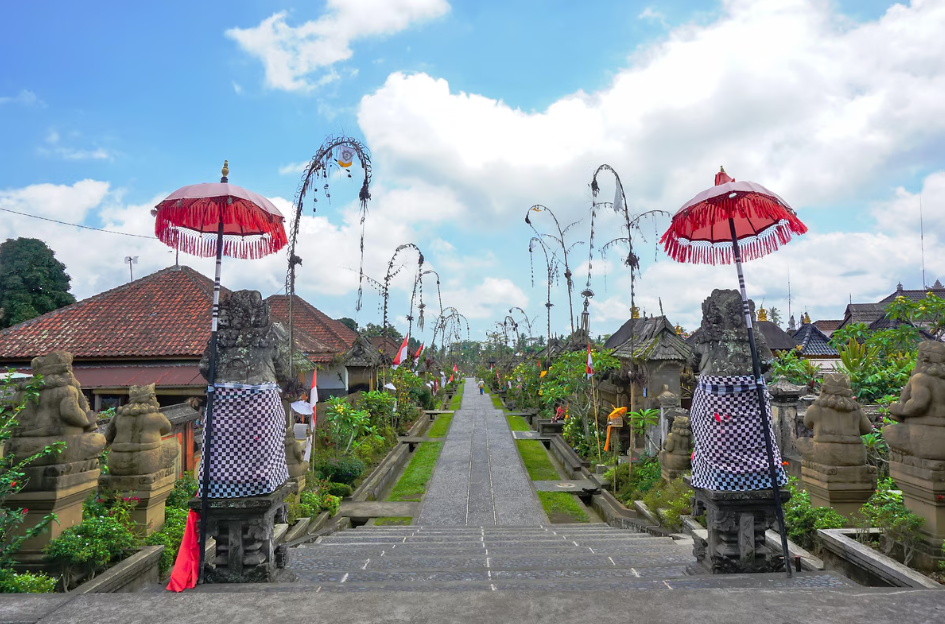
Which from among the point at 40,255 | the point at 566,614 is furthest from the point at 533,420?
the point at 40,255

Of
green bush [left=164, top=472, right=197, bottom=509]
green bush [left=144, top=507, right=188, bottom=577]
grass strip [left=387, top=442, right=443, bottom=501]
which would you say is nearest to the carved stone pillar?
green bush [left=144, top=507, right=188, bottom=577]

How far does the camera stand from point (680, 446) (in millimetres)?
9406

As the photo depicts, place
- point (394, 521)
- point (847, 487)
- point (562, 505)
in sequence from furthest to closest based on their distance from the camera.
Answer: point (562, 505), point (394, 521), point (847, 487)

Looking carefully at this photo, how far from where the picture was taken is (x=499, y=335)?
5025 cm

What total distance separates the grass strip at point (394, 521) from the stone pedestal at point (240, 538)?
5.79m

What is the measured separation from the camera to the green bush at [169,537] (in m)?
5.76

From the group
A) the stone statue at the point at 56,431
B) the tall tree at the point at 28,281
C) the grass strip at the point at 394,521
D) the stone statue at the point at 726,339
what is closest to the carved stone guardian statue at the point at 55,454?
the stone statue at the point at 56,431

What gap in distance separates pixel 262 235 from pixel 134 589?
3681 millimetres

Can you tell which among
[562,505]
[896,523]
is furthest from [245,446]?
[562,505]

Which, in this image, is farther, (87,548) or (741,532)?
(87,548)

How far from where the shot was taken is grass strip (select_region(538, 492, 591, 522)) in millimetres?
10870

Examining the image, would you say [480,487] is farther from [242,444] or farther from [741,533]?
[242,444]

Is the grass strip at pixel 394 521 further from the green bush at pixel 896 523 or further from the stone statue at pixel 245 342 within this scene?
the green bush at pixel 896 523

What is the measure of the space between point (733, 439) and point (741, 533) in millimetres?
803
